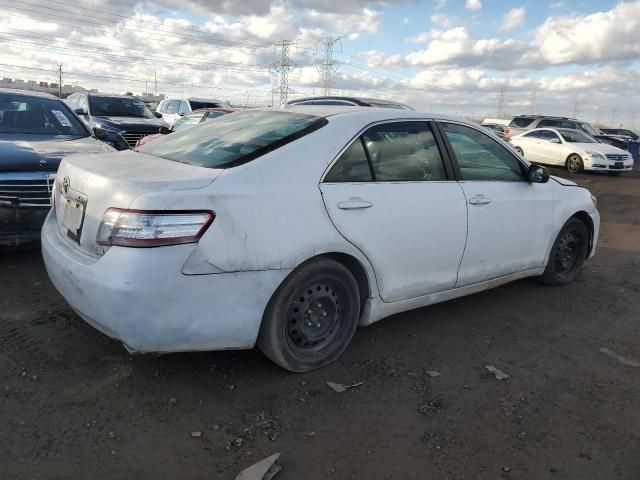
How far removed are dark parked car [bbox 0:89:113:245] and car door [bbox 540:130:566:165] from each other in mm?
15432

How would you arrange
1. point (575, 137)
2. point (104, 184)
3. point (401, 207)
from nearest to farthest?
1. point (104, 184)
2. point (401, 207)
3. point (575, 137)

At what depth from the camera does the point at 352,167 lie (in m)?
3.37

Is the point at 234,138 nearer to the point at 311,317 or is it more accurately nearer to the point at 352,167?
the point at 352,167

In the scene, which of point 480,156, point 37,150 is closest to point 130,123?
point 37,150

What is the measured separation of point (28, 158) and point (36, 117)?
173 cm

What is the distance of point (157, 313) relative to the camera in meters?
2.65

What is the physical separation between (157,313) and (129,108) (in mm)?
11843

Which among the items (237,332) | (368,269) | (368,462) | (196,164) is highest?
(196,164)

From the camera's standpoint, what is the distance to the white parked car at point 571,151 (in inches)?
656

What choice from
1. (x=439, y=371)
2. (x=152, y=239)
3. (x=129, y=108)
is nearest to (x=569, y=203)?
(x=439, y=371)

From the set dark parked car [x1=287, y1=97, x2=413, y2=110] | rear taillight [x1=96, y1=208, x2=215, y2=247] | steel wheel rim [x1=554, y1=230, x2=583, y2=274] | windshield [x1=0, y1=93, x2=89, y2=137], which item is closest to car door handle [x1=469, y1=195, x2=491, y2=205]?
steel wheel rim [x1=554, y1=230, x2=583, y2=274]

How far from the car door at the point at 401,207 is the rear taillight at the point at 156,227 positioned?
0.80 m

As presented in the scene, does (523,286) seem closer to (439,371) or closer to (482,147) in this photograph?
(482,147)

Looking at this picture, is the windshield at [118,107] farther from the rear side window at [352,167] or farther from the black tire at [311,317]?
the black tire at [311,317]
